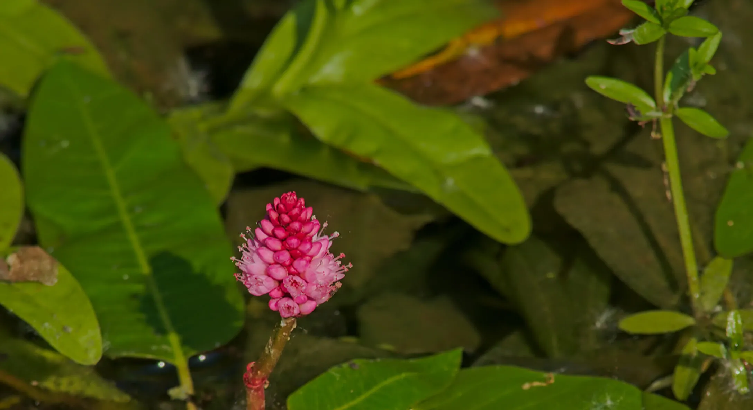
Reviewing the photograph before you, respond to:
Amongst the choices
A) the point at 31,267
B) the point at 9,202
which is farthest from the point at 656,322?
the point at 9,202

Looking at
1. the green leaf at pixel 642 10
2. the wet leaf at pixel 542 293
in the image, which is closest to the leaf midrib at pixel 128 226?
the wet leaf at pixel 542 293

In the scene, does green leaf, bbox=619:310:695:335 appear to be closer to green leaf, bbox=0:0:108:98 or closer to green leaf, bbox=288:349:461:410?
green leaf, bbox=288:349:461:410

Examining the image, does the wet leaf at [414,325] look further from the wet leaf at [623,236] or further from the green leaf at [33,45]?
the green leaf at [33,45]

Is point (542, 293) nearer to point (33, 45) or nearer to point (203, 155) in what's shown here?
point (203, 155)

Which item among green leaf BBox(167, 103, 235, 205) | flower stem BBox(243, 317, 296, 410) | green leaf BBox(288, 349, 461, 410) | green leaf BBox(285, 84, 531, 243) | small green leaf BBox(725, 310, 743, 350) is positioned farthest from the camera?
green leaf BBox(167, 103, 235, 205)

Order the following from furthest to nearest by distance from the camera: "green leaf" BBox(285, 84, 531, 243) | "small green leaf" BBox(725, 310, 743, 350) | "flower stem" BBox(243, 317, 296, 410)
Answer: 1. "green leaf" BBox(285, 84, 531, 243)
2. "small green leaf" BBox(725, 310, 743, 350)
3. "flower stem" BBox(243, 317, 296, 410)

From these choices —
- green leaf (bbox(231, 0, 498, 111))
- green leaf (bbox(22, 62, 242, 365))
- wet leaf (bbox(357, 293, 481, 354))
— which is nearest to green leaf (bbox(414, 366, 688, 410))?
wet leaf (bbox(357, 293, 481, 354))

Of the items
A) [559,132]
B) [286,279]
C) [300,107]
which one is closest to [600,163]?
[559,132]
